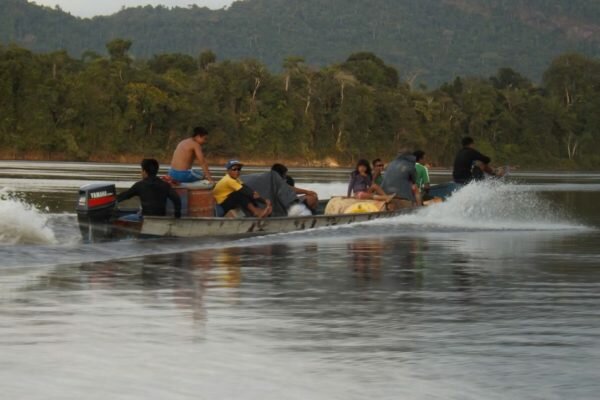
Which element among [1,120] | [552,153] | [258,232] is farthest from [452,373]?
[552,153]

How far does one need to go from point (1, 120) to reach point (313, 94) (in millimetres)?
30681

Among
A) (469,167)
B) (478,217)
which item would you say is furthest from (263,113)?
(478,217)

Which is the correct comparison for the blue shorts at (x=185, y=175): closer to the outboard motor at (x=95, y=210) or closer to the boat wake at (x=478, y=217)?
the outboard motor at (x=95, y=210)

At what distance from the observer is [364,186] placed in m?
23.5

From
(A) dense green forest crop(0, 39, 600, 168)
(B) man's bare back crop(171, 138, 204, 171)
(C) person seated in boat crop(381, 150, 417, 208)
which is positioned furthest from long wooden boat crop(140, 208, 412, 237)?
(A) dense green forest crop(0, 39, 600, 168)

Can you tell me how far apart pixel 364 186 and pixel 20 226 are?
853 cm

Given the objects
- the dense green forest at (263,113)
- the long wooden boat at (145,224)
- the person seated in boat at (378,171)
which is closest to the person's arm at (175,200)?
the long wooden boat at (145,224)

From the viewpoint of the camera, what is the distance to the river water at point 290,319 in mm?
7340

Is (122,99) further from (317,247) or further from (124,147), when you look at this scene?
(317,247)

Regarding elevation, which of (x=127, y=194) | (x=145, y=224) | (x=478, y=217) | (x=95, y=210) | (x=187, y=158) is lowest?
(x=478, y=217)

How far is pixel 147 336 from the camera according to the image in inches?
349

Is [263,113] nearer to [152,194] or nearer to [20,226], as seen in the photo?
[152,194]

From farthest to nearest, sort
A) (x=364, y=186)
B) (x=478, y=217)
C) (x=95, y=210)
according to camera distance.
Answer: (x=478, y=217) < (x=364, y=186) < (x=95, y=210)

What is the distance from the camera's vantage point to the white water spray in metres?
16.8
